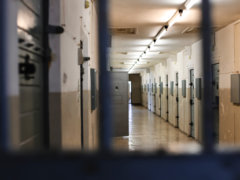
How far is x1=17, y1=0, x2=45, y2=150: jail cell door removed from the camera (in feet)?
5.16

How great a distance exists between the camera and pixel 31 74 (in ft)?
5.64

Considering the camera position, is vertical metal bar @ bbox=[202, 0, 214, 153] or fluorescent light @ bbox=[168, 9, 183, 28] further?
fluorescent light @ bbox=[168, 9, 183, 28]

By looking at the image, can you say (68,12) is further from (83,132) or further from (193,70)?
(193,70)

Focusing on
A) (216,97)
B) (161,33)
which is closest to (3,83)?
(161,33)

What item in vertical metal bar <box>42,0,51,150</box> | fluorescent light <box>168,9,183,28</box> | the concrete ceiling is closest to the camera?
vertical metal bar <box>42,0,51,150</box>

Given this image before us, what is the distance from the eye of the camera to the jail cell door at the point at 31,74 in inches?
61.9

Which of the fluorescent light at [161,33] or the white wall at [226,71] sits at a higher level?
the fluorescent light at [161,33]

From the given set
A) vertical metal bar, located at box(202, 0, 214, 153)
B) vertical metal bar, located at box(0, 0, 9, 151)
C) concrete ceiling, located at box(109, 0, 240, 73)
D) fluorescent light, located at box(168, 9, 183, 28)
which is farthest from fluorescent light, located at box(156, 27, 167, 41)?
vertical metal bar, located at box(0, 0, 9, 151)

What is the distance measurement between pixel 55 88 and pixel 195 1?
326cm

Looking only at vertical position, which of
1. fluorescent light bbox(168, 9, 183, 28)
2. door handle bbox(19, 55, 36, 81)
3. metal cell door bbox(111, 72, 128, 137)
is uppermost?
fluorescent light bbox(168, 9, 183, 28)

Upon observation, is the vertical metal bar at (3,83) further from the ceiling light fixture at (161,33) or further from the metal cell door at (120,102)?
the metal cell door at (120,102)

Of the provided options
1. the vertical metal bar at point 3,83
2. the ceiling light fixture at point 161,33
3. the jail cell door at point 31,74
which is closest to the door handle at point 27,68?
the jail cell door at point 31,74

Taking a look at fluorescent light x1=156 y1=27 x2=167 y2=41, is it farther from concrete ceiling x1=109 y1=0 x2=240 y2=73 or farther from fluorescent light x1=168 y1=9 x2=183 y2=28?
fluorescent light x1=168 y1=9 x2=183 y2=28

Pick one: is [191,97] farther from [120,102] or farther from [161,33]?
[161,33]
